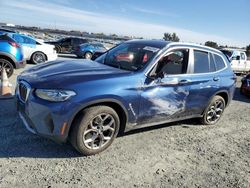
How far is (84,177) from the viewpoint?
157 inches

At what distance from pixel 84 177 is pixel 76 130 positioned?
68 centimetres

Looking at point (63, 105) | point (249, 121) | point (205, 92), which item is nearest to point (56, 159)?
point (63, 105)

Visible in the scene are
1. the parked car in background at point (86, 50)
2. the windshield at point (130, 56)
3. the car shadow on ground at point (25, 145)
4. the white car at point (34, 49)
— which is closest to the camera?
the car shadow on ground at point (25, 145)

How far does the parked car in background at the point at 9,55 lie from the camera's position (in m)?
9.34

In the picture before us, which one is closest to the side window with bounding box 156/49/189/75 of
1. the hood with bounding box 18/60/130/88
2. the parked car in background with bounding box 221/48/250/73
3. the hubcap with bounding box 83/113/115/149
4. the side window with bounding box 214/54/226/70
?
the hood with bounding box 18/60/130/88

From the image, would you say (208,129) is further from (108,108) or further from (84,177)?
(84,177)

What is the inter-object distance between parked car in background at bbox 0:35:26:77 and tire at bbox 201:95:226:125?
20.3 ft

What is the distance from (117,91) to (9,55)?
240 inches

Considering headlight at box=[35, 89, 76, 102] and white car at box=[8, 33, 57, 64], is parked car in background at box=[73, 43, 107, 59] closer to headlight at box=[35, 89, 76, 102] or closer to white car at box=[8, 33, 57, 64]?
white car at box=[8, 33, 57, 64]

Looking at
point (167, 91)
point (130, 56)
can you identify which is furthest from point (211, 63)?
point (130, 56)

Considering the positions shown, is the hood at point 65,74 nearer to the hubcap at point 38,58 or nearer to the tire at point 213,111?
the tire at point 213,111

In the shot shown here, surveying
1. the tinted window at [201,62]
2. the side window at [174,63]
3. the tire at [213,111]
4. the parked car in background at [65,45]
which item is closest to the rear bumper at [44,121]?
the side window at [174,63]

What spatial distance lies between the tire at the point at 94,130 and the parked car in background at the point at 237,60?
17.0m

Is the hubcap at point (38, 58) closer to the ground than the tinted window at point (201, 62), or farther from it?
closer to the ground
